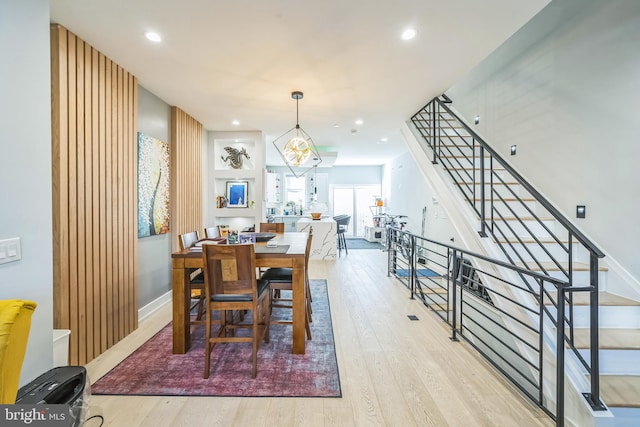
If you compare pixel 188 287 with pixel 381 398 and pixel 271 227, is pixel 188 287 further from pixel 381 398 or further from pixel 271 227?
pixel 271 227

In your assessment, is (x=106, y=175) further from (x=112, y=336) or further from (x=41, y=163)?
(x=112, y=336)

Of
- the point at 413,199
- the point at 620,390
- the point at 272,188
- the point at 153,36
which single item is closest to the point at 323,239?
the point at 413,199

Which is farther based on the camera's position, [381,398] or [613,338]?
[613,338]

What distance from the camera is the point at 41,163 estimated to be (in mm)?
1598

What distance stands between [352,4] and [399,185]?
6.97 m

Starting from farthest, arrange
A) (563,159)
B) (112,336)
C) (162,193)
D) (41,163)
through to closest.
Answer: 1. (162,193)
2. (563,159)
3. (112,336)
4. (41,163)

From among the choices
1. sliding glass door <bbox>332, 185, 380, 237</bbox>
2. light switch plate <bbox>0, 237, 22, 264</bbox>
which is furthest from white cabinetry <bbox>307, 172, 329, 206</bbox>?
light switch plate <bbox>0, 237, 22, 264</bbox>

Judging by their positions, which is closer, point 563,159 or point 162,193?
point 563,159

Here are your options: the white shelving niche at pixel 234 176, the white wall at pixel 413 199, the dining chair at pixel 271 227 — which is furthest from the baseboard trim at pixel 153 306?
the white wall at pixel 413 199

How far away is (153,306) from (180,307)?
1.36 m

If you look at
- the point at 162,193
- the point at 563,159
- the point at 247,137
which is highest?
the point at 247,137

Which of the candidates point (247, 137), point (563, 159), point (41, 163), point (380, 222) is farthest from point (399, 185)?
point (41, 163)

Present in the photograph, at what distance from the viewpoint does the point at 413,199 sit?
7.58 meters

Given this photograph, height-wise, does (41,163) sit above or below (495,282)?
above
